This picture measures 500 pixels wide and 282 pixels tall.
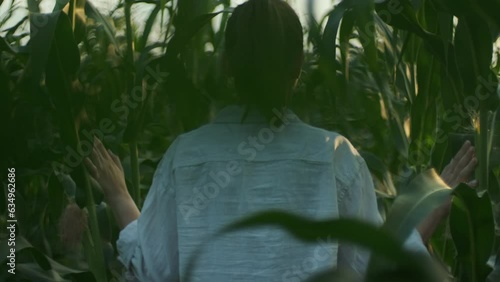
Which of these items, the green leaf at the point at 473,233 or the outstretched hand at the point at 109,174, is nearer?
the green leaf at the point at 473,233

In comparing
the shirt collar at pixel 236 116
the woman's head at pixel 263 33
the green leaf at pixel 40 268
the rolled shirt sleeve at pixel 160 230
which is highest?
the woman's head at pixel 263 33

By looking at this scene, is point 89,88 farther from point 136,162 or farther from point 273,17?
point 273,17


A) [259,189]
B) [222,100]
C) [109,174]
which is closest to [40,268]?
[109,174]

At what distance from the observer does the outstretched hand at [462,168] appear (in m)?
1.18

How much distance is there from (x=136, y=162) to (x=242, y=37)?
615mm

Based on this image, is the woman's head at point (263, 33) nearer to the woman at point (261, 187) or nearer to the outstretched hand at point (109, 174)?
the woman at point (261, 187)

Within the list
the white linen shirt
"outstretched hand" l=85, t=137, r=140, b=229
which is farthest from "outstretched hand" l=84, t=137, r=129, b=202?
the white linen shirt

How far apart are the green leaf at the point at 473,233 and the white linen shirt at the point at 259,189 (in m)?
0.12

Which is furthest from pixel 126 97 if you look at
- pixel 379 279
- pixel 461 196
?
pixel 379 279

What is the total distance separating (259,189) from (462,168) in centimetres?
24

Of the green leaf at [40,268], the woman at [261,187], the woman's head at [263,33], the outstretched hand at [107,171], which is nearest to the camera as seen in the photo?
the woman's head at [263,33]

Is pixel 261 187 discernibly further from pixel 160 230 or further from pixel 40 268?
pixel 40 268

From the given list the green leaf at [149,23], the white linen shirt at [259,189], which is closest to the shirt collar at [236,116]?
the white linen shirt at [259,189]

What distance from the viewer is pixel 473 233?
3.73 feet
